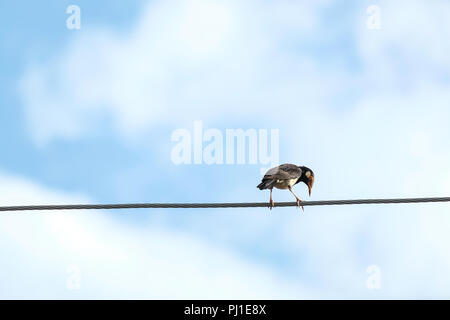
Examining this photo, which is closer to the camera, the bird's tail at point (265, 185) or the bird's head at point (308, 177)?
the bird's tail at point (265, 185)

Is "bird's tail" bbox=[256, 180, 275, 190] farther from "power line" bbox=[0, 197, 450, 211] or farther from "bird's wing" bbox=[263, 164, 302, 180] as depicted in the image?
"power line" bbox=[0, 197, 450, 211]

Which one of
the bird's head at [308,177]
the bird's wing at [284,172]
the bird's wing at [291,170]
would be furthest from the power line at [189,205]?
the bird's head at [308,177]

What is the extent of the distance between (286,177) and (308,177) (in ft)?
5.02

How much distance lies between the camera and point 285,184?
1589 cm

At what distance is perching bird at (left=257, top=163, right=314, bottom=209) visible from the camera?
49.5ft

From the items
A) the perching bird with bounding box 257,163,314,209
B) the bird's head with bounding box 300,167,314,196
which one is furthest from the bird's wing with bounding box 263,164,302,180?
the bird's head with bounding box 300,167,314,196

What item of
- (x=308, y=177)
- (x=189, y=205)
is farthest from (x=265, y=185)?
(x=189, y=205)

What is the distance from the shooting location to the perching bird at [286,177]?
15.1 meters

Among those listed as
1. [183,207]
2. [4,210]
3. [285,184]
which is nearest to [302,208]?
[285,184]

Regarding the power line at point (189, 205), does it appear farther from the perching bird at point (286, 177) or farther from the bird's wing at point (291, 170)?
the bird's wing at point (291, 170)
